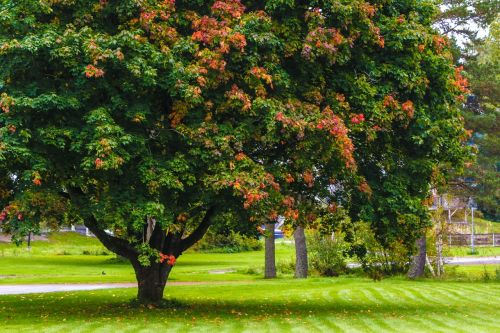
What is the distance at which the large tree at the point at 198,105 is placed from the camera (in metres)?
14.9

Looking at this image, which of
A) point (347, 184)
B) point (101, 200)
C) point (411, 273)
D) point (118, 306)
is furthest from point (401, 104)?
point (411, 273)

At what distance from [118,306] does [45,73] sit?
684 centimetres

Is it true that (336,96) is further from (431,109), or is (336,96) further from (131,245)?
(131,245)

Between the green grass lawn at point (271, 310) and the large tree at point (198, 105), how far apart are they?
1.82m

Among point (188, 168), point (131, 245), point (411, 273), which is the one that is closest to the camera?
point (188, 168)

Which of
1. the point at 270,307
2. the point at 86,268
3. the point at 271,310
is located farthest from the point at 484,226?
the point at 271,310

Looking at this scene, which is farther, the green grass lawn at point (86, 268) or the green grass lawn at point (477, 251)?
the green grass lawn at point (477, 251)

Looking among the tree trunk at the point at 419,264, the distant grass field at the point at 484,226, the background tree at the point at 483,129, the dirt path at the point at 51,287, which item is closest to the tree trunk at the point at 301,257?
the tree trunk at the point at 419,264

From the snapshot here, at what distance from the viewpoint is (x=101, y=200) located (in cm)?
1552

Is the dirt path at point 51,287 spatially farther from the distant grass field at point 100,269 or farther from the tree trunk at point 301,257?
the tree trunk at point 301,257

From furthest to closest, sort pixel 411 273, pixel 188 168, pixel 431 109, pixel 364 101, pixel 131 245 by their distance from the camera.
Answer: pixel 411 273 → pixel 131 245 → pixel 431 109 → pixel 364 101 → pixel 188 168

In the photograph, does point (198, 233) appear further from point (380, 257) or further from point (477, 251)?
point (477, 251)

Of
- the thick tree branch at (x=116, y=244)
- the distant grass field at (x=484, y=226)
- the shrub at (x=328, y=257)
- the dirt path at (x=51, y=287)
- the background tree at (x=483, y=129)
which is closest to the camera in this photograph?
the thick tree branch at (x=116, y=244)

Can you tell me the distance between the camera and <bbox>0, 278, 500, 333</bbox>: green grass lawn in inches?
586
